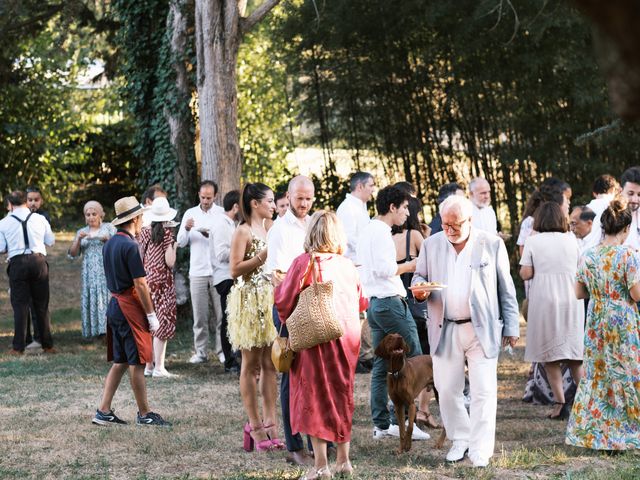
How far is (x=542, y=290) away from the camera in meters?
7.01

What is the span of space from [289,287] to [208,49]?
6.67 meters

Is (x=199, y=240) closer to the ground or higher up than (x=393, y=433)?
higher up

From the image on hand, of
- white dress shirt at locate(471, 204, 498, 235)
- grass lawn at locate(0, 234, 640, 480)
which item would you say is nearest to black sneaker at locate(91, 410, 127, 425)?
grass lawn at locate(0, 234, 640, 480)

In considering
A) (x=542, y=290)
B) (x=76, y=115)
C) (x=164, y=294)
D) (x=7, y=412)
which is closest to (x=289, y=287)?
(x=542, y=290)

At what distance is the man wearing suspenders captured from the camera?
1068 centimetres

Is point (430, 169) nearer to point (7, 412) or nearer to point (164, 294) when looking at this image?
point (164, 294)

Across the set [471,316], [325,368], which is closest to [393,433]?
[471,316]

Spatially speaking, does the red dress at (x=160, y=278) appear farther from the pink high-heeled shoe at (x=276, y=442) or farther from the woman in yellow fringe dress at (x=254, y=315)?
the pink high-heeled shoe at (x=276, y=442)

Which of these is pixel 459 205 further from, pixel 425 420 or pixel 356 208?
pixel 356 208

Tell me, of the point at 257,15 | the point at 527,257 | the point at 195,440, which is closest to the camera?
the point at 195,440

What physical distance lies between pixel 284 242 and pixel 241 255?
21.1 inches

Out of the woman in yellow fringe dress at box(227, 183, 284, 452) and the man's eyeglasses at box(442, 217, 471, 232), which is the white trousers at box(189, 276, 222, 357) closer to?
the woman in yellow fringe dress at box(227, 183, 284, 452)

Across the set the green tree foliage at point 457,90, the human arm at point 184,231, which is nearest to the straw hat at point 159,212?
the human arm at point 184,231

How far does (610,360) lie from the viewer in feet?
18.9
